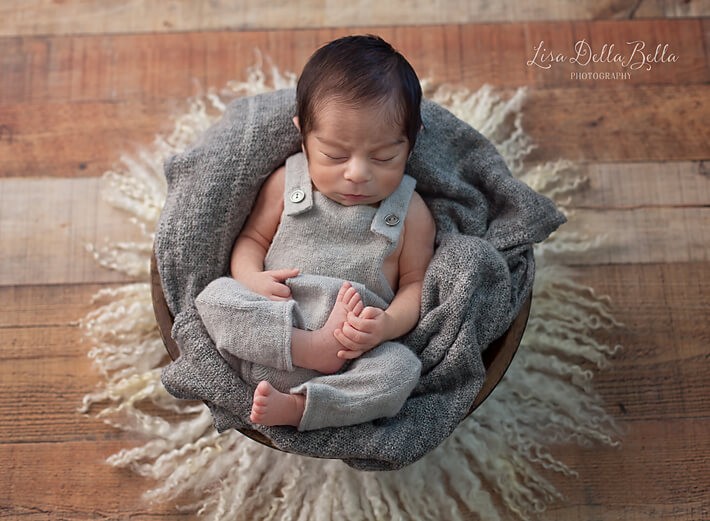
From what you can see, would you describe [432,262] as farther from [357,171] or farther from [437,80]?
[437,80]

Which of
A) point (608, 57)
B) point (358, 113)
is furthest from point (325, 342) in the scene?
point (608, 57)

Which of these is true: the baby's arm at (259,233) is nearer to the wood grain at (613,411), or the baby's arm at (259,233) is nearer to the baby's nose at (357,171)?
the baby's nose at (357,171)

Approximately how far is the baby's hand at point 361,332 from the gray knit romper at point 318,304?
23 mm

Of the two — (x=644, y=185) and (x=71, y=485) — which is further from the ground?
(x=644, y=185)

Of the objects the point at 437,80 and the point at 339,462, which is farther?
the point at 437,80

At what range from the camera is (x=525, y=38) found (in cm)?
171

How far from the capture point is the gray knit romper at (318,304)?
115 cm

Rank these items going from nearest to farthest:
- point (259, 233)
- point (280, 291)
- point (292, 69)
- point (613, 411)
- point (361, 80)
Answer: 1. point (361, 80)
2. point (280, 291)
3. point (259, 233)
4. point (613, 411)
5. point (292, 69)

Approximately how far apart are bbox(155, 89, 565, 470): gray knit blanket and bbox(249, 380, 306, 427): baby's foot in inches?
1.4

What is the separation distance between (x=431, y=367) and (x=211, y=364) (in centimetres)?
34

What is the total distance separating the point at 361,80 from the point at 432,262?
323mm

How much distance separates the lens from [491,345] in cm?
127

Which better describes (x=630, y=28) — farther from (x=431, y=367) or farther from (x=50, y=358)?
(x=50, y=358)

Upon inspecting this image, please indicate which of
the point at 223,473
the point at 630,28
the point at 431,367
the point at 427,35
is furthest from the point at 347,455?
the point at 630,28
